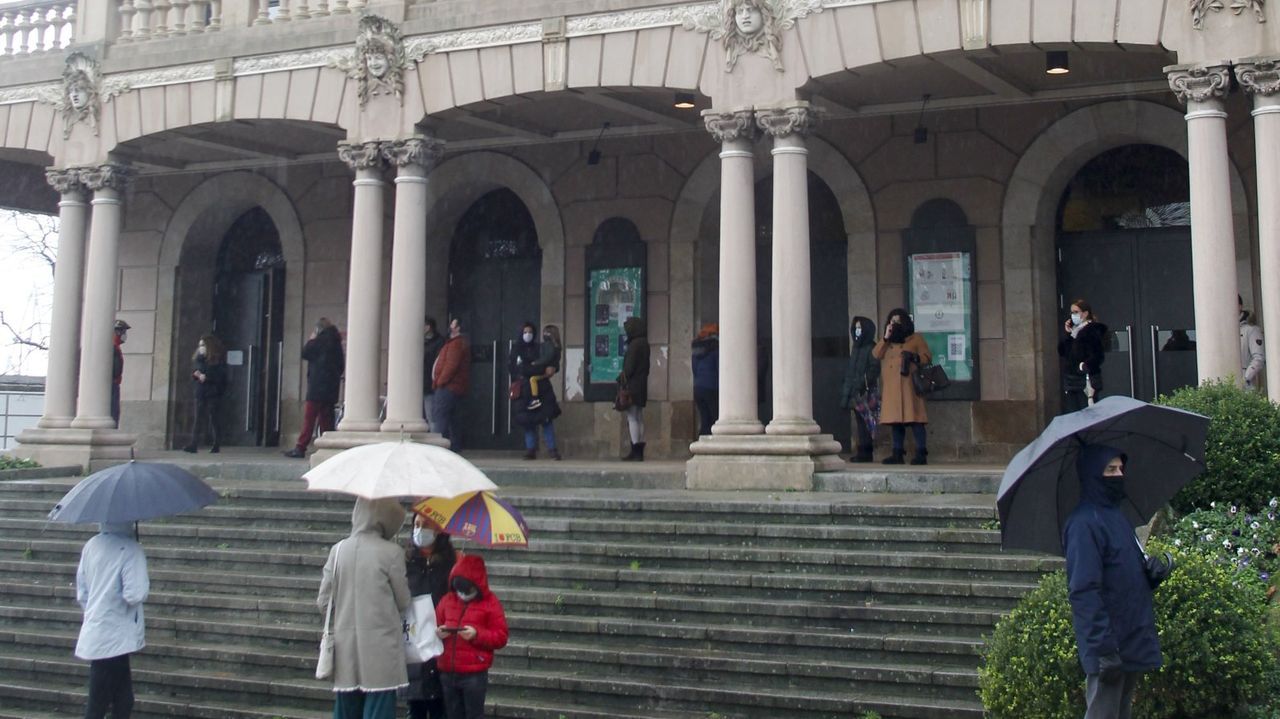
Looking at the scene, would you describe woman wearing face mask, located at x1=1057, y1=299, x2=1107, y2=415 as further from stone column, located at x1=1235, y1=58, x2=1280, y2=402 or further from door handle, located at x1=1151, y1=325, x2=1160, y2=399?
door handle, located at x1=1151, y1=325, x2=1160, y2=399

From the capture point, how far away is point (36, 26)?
19438 mm

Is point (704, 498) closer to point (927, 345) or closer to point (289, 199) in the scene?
point (927, 345)

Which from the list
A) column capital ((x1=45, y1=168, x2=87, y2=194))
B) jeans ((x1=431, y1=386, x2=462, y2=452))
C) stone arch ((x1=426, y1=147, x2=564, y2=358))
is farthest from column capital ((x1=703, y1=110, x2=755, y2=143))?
column capital ((x1=45, y1=168, x2=87, y2=194))

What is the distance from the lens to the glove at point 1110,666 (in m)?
5.96

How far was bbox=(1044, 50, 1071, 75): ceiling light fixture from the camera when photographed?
1461cm

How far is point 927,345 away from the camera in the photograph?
16.5 meters

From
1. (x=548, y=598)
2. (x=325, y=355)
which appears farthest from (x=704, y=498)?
(x=325, y=355)

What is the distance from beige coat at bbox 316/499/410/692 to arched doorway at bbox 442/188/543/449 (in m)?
13.0

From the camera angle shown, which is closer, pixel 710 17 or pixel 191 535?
pixel 191 535

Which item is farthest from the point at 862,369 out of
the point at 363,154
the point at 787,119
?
the point at 363,154

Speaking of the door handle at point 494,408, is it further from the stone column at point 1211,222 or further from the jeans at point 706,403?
the stone column at point 1211,222

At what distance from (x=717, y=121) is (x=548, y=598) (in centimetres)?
630

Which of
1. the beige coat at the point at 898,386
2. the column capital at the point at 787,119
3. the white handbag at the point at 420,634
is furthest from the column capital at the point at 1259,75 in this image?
the white handbag at the point at 420,634

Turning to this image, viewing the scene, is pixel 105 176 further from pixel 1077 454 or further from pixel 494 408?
pixel 1077 454
